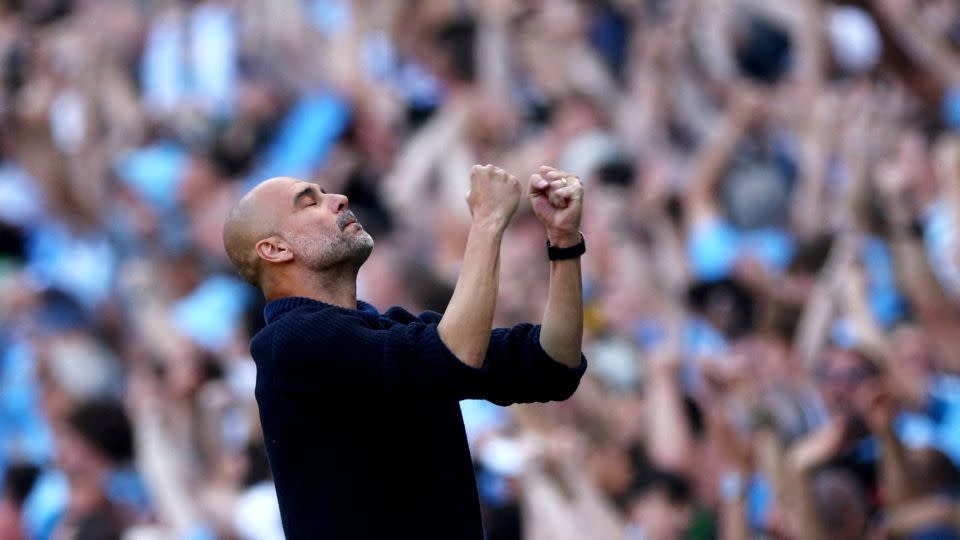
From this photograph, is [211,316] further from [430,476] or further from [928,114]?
[430,476]

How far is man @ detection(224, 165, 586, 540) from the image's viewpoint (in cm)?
372

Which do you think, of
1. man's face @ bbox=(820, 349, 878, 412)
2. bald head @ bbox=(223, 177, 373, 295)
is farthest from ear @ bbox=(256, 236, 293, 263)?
man's face @ bbox=(820, 349, 878, 412)

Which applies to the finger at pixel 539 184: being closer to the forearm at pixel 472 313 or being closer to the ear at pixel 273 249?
the forearm at pixel 472 313

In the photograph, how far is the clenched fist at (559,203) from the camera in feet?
12.7

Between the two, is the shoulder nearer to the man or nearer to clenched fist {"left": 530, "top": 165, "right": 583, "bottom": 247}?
the man

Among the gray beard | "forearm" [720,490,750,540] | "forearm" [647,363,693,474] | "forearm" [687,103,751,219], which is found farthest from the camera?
"forearm" [687,103,751,219]

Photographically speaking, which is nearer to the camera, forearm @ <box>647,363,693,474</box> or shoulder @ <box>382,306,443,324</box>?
shoulder @ <box>382,306,443,324</box>

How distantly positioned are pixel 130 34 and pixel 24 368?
310cm

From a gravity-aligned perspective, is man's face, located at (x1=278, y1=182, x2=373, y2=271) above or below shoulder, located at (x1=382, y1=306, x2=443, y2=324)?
above

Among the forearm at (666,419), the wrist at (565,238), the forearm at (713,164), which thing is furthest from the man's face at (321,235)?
the forearm at (713,164)

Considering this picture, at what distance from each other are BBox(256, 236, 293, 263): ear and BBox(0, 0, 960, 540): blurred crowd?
8.23ft

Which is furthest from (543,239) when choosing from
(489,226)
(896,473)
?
(489,226)

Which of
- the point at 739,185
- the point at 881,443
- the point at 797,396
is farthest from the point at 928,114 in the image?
the point at 881,443

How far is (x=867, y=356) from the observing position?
20.8 ft
